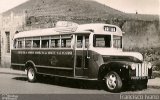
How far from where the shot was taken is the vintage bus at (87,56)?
1023cm

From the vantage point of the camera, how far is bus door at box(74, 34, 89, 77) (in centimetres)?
1091

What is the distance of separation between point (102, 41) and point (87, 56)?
0.66 metres

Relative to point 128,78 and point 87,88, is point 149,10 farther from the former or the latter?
point 87,88

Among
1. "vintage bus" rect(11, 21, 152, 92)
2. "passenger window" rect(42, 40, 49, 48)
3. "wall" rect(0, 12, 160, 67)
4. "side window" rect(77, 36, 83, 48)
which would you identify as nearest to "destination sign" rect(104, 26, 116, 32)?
"vintage bus" rect(11, 21, 152, 92)

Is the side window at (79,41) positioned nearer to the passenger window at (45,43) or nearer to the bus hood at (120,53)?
the bus hood at (120,53)

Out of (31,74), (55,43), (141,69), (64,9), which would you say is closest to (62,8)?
(64,9)

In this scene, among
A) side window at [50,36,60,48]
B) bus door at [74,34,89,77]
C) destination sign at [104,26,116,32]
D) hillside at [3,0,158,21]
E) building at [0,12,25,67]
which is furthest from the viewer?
building at [0,12,25,67]

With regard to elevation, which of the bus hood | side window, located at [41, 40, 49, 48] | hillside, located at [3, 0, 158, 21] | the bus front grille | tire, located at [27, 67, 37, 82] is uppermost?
hillside, located at [3, 0, 158, 21]

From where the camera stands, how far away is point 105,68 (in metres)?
10.5

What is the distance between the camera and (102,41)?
1109cm

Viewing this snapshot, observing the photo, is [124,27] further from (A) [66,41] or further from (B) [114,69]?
(B) [114,69]

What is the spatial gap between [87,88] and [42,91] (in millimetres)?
1358

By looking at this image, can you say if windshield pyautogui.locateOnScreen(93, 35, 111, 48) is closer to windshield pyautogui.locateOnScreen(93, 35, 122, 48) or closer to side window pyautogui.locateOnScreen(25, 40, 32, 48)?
windshield pyautogui.locateOnScreen(93, 35, 122, 48)

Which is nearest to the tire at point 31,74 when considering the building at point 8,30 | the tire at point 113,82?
the tire at point 113,82
